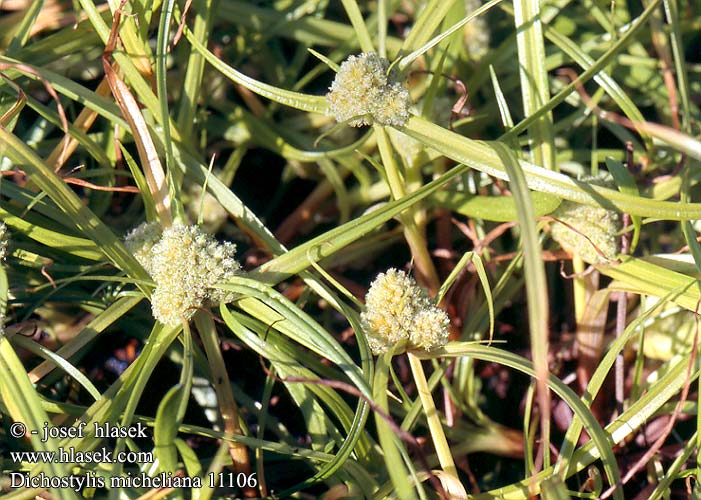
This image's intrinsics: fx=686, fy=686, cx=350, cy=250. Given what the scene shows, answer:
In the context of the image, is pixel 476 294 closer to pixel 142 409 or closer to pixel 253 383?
pixel 253 383

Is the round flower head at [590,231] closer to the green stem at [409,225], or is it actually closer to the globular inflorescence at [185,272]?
the green stem at [409,225]

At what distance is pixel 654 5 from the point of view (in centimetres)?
71

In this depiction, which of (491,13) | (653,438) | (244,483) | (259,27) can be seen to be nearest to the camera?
(244,483)

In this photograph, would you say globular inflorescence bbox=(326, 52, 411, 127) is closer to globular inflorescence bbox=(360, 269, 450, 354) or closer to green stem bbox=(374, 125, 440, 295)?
green stem bbox=(374, 125, 440, 295)

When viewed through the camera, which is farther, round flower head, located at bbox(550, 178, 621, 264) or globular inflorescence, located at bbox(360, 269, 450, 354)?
round flower head, located at bbox(550, 178, 621, 264)

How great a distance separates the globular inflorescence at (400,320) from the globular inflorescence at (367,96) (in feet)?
0.57

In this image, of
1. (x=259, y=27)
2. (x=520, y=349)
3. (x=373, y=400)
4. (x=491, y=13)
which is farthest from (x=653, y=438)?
(x=259, y=27)

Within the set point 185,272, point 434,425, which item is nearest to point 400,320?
point 434,425

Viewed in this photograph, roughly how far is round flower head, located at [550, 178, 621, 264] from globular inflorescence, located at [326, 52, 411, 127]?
0.25 m

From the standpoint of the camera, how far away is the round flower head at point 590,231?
0.83 metres

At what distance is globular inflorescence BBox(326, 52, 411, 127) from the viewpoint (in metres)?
0.73

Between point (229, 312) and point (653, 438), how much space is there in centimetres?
60

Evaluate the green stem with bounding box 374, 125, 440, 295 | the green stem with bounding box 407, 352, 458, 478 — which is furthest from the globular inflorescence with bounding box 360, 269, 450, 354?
the green stem with bounding box 374, 125, 440, 295

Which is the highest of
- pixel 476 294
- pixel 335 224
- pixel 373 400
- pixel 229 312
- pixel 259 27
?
pixel 259 27
